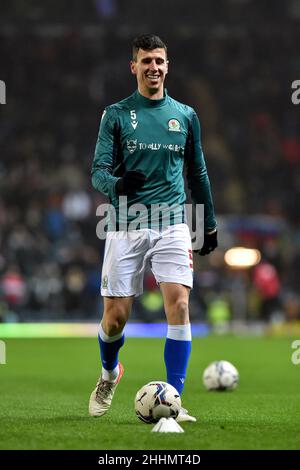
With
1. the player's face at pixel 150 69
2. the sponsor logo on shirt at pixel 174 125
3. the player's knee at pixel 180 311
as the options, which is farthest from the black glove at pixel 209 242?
the player's face at pixel 150 69

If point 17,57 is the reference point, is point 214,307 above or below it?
below

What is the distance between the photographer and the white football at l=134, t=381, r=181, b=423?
5871 millimetres

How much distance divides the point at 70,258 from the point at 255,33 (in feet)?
28.0

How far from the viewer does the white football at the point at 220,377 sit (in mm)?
8758

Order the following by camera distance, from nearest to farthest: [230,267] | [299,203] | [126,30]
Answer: [230,267] < [299,203] < [126,30]

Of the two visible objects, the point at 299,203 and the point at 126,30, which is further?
the point at 126,30

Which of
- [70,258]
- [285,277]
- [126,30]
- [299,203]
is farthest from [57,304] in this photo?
[126,30]

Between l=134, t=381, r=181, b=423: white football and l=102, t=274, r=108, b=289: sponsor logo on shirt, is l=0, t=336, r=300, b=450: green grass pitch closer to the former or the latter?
l=134, t=381, r=181, b=423: white football

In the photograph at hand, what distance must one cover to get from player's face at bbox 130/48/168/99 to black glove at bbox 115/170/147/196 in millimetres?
671

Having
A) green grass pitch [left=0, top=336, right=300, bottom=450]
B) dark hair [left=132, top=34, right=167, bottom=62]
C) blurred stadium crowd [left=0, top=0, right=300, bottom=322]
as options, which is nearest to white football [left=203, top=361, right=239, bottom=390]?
green grass pitch [left=0, top=336, right=300, bottom=450]

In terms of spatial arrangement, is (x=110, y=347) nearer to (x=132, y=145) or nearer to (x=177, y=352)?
(x=177, y=352)

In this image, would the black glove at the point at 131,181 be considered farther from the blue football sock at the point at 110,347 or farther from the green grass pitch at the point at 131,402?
the green grass pitch at the point at 131,402

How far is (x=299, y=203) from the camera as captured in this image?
23047mm

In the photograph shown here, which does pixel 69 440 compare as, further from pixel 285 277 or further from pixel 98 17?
pixel 98 17
